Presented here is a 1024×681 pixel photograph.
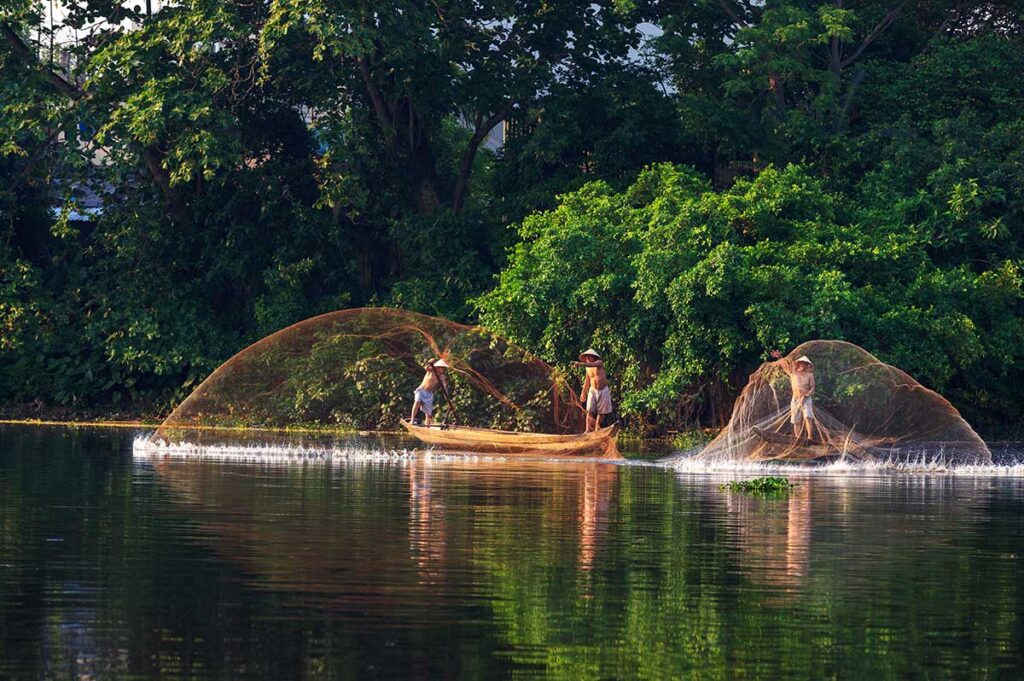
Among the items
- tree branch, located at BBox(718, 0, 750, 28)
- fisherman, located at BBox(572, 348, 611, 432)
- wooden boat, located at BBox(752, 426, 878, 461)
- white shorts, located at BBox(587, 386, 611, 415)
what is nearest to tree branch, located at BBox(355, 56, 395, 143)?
tree branch, located at BBox(718, 0, 750, 28)

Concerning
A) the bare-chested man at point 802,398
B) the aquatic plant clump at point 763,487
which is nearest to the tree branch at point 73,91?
the bare-chested man at point 802,398

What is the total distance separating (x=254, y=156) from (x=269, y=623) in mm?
32761

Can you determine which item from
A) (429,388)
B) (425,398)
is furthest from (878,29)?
(425,398)

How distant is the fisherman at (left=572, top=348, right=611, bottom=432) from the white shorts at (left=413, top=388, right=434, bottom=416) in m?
2.64

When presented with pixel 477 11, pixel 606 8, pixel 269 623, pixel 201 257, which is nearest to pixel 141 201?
pixel 201 257

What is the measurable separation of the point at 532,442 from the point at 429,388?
6.96 ft

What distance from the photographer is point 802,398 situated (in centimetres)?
2739

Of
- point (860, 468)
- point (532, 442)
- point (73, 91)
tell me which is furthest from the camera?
point (73, 91)

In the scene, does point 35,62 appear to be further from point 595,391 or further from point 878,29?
point 878,29

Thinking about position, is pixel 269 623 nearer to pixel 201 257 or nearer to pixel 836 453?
pixel 836 453

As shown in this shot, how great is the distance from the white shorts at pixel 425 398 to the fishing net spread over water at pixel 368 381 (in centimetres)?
36

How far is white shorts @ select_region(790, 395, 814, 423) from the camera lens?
89.6 ft

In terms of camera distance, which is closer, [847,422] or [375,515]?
[375,515]

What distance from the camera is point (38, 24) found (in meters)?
41.6
